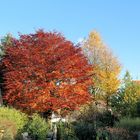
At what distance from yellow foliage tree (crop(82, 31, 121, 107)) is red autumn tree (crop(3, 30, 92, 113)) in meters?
9.54

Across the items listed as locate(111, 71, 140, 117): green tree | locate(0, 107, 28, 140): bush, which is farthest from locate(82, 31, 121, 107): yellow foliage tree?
locate(0, 107, 28, 140): bush

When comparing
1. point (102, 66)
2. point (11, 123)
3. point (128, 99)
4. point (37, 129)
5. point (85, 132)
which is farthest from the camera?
point (102, 66)

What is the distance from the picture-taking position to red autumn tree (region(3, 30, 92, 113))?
94.3ft

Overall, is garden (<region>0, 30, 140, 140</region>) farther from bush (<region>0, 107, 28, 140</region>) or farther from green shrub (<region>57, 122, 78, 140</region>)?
green shrub (<region>57, 122, 78, 140</region>)

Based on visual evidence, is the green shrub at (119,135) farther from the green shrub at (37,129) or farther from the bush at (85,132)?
the green shrub at (37,129)

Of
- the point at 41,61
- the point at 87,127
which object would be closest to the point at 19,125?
the point at 87,127

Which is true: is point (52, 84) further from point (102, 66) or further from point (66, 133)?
point (102, 66)

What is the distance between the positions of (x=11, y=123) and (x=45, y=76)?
7.64m

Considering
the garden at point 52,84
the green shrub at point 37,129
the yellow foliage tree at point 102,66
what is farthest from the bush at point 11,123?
the yellow foliage tree at point 102,66

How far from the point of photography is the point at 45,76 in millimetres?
29219

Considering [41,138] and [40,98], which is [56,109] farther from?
[41,138]

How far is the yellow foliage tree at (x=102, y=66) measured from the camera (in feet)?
130

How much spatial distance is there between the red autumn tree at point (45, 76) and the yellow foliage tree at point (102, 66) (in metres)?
9.54

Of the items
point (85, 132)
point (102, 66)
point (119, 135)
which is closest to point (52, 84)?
point (85, 132)
